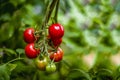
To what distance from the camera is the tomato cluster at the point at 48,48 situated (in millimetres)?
1325

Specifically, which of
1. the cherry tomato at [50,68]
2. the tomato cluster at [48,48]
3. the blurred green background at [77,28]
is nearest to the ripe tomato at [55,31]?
the tomato cluster at [48,48]

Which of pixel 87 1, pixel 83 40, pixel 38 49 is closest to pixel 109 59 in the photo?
pixel 83 40

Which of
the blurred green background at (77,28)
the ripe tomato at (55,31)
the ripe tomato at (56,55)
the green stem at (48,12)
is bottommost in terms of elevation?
the blurred green background at (77,28)

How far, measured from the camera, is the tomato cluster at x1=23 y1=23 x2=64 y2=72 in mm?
1325

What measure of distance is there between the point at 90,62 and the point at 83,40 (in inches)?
9.8

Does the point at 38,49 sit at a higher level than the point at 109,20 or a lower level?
higher

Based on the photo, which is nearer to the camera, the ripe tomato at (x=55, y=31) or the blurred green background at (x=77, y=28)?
the ripe tomato at (x=55, y=31)

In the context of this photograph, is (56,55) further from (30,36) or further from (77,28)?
(77,28)

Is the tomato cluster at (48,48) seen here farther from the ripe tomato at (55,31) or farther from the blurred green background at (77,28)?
the blurred green background at (77,28)

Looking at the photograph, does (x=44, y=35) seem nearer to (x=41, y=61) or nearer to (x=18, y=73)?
(x=41, y=61)

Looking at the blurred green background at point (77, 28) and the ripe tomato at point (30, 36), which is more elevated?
the ripe tomato at point (30, 36)

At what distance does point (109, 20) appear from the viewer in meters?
A: 2.67

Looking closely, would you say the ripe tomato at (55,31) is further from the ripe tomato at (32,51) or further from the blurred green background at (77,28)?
the blurred green background at (77,28)

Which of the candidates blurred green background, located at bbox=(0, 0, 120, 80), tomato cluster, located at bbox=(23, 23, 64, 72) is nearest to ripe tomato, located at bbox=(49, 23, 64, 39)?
tomato cluster, located at bbox=(23, 23, 64, 72)
